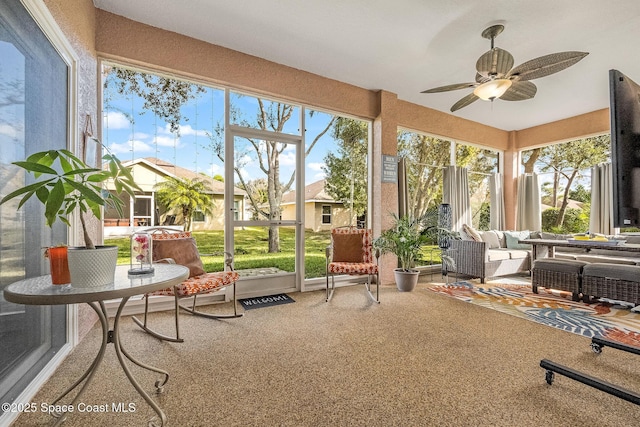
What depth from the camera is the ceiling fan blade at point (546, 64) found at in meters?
2.47

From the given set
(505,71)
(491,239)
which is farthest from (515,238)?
(505,71)

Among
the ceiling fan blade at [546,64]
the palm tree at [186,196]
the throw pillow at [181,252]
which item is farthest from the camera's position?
the palm tree at [186,196]

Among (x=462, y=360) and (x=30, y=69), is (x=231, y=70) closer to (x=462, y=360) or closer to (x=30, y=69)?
(x=30, y=69)

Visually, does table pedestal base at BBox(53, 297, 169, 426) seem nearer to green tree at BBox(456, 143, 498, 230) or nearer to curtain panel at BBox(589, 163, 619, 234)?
green tree at BBox(456, 143, 498, 230)

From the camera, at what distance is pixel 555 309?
324 centimetres

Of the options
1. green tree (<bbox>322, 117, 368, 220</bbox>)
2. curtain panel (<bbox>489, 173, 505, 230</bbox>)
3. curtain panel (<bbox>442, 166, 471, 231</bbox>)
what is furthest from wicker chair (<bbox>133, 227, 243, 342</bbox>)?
curtain panel (<bbox>489, 173, 505, 230</bbox>)

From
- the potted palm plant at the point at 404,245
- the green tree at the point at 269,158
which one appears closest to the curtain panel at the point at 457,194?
the potted palm plant at the point at 404,245

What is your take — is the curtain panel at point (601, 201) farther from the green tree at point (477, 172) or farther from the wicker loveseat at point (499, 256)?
the green tree at point (477, 172)

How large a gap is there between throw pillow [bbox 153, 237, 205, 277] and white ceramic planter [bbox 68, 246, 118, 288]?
145 cm

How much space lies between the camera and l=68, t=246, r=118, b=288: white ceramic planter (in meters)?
1.30

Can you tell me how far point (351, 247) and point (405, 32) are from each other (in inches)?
101

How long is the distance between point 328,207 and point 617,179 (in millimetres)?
3418

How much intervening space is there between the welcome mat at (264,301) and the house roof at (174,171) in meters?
1.31

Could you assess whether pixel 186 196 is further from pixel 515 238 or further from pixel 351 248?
pixel 515 238
